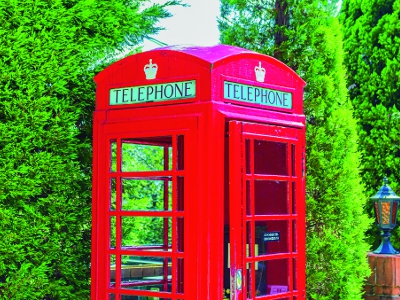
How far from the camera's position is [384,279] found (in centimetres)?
831

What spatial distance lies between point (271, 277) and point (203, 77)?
1777 mm

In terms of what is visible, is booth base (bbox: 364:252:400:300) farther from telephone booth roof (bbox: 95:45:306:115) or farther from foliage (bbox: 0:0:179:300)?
foliage (bbox: 0:0:179:300)

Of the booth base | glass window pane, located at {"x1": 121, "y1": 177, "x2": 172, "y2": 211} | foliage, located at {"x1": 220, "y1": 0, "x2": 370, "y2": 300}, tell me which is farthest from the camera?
the booth base

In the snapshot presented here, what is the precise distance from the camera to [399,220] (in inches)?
396

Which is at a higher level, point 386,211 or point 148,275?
point 386,211

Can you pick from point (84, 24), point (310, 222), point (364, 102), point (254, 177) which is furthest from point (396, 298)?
point (84, 24)

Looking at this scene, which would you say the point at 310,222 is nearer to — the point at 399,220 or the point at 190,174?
the point at 190,174

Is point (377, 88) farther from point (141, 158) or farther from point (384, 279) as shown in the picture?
point (141, 158)

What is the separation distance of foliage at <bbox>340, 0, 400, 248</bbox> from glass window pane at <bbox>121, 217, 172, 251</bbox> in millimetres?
3202

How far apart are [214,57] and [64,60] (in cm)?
130

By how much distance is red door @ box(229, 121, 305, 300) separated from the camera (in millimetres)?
4598

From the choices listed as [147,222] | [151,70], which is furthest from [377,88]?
[151,70]

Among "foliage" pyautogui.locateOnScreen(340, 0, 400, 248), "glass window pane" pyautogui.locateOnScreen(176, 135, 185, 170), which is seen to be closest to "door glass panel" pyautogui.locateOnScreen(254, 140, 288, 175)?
"glass window pane" pyautogui.locateOnScreen(176, 135, 185, 170)

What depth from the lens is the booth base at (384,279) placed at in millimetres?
8258
